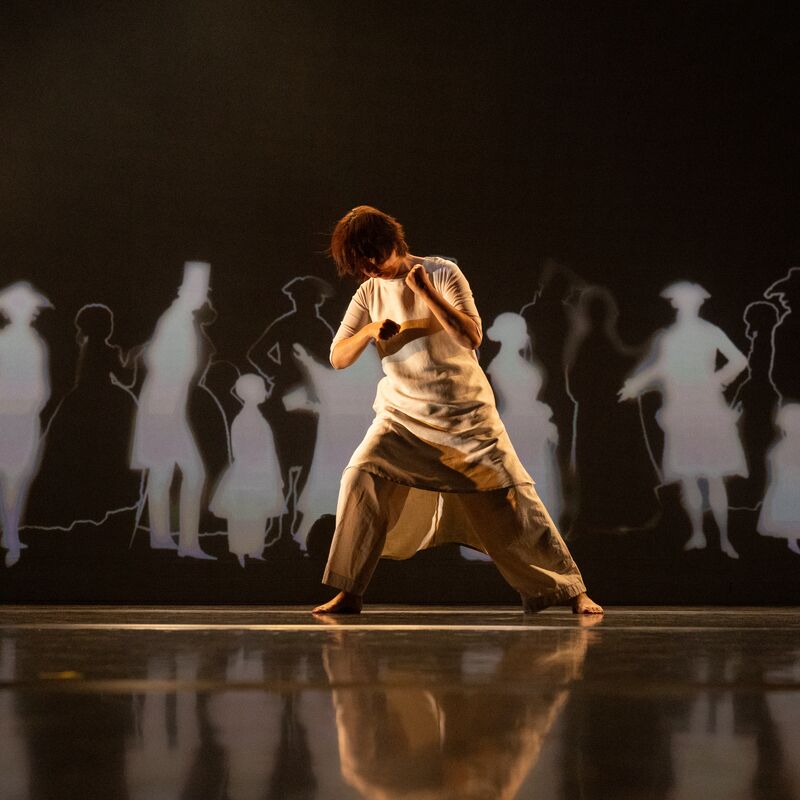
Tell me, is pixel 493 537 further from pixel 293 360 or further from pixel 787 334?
pixel 787 334

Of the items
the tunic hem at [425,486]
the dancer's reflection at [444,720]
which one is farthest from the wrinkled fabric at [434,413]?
the dancer's reflection at [444,720]

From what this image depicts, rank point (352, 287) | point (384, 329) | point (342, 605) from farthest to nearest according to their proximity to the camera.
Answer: point (352, 287), point (342, 605), point (384, 329)

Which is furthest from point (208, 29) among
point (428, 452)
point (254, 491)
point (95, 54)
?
point (428, 452)

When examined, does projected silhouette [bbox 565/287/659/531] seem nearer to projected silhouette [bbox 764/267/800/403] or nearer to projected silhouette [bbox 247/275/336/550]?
projected silhouette [bbox 764/267/800/403]

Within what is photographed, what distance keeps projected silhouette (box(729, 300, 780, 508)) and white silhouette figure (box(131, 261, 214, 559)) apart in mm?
2323

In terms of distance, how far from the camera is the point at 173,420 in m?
4.42

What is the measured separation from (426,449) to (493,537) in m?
0.31

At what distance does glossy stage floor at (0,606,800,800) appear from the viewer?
32.4 inches

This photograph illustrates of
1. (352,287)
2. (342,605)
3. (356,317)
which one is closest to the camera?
(342,605)

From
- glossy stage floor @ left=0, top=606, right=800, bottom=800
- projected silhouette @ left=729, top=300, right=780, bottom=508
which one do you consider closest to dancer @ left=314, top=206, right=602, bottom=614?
glossy stage floor @ left=0, top=606, right=800, bottom=800

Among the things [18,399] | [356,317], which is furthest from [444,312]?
[18,399]

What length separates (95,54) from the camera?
15.3 ft

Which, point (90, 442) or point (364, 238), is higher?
point (364, 238)

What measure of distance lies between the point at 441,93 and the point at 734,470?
2092 millimetres
